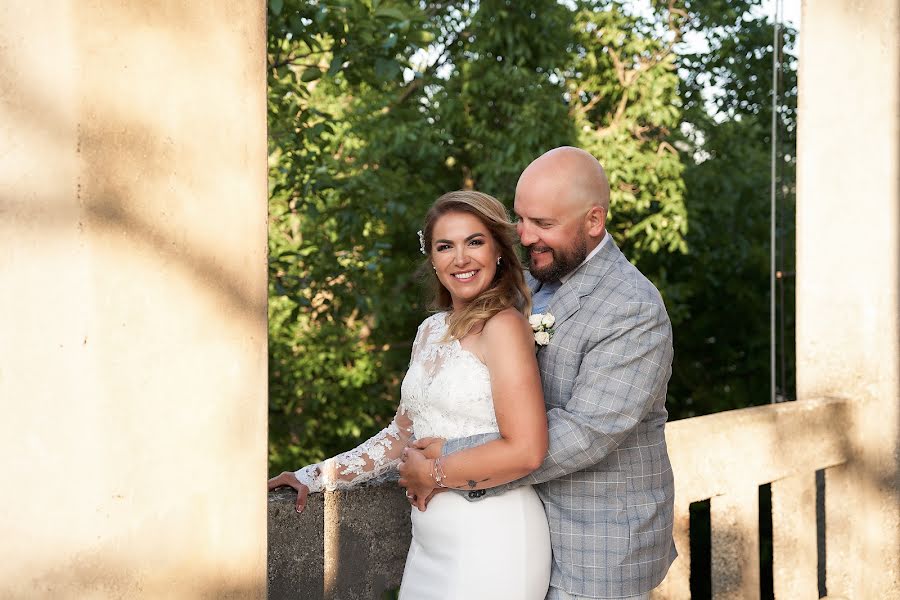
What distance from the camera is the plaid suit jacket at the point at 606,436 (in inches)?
88.9

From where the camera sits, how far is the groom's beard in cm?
251

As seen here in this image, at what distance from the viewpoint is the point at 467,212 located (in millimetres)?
2439

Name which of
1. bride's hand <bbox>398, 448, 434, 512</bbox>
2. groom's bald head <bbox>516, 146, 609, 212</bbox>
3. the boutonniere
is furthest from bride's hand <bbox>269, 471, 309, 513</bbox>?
groom's bald head <bbox>516, 146, 609, 212</bbox>

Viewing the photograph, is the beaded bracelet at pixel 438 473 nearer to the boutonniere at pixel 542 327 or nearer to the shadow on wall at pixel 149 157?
the boutonniere at pixel 542 327

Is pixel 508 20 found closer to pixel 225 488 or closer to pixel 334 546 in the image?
pixel 334 546

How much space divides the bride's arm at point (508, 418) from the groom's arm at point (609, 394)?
0.05 meters

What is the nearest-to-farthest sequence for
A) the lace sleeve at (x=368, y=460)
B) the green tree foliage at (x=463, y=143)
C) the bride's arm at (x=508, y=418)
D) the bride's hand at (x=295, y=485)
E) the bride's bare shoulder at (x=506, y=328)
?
the bride's arm at (x=508, y=418) < the bride's bare shoulder at (x=506, y=328) < the bride's hand at (x=295, y=485) < the lace sleeve at (x=368, y=460) < the green tree foliage at (x=463, y=143)

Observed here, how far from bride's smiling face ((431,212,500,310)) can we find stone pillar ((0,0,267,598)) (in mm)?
833

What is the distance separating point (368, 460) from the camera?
270 cm

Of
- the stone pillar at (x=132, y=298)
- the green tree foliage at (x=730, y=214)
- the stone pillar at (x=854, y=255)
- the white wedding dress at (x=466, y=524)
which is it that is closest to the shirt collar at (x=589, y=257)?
the white wedding dress at (x=466, y=524)

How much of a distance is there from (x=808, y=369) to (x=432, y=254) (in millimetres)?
2136

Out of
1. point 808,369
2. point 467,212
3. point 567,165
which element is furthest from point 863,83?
point 467,212

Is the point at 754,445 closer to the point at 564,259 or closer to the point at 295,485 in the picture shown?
the point at 564,259

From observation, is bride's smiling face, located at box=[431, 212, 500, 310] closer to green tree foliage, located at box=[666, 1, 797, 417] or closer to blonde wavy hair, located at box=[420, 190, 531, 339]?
blonde wavy hair, located at box=[420, 190, 531, 339]
